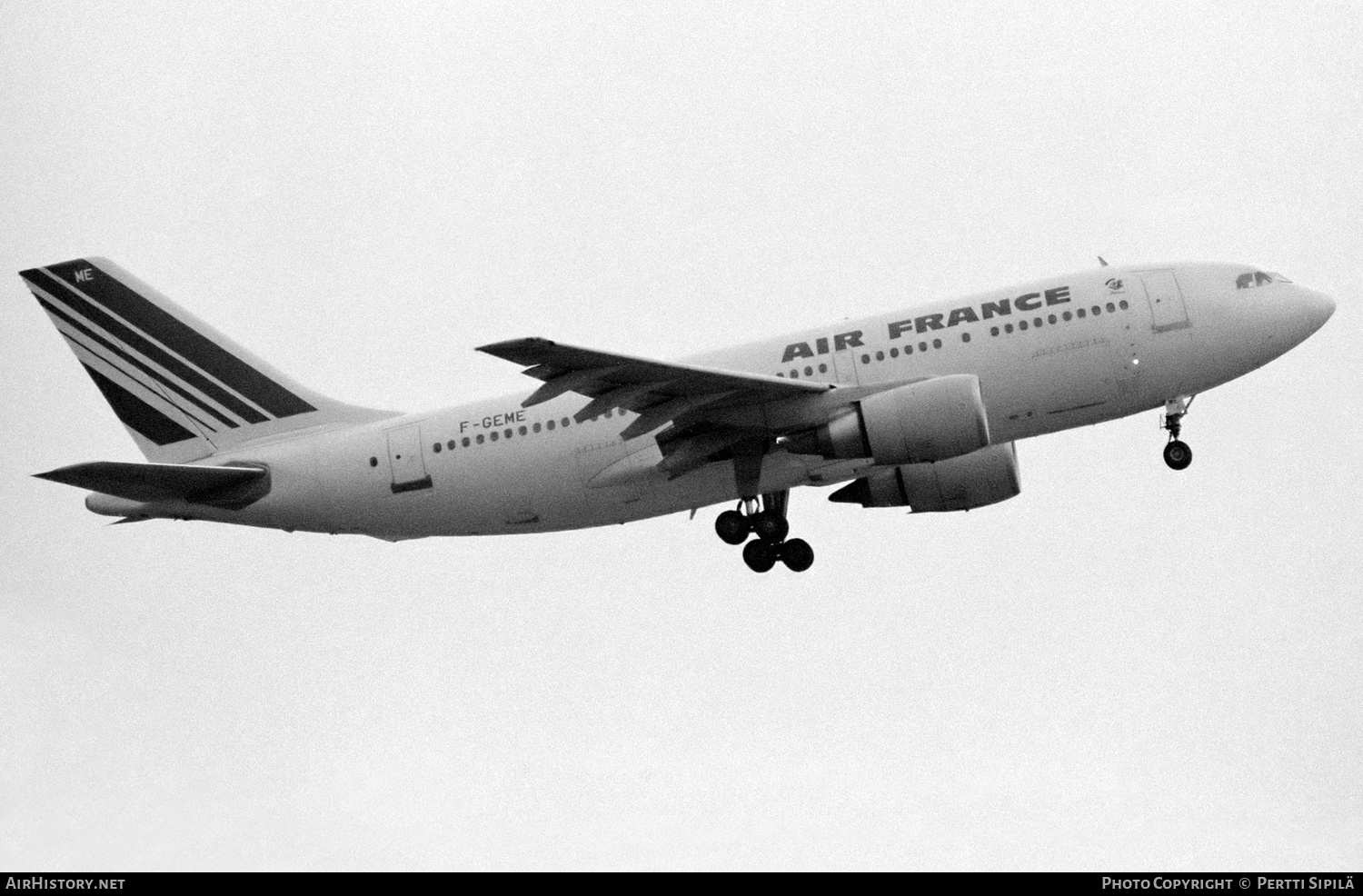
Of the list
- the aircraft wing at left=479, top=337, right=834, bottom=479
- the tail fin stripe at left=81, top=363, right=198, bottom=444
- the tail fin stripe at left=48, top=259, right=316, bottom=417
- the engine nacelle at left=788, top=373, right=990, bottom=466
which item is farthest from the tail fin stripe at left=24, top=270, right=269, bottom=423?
the engine nacelle at left=788, top=373, right=990, bottom=466

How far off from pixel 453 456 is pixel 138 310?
29.4 ft

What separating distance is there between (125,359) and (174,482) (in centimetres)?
480

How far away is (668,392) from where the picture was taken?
1527 inches

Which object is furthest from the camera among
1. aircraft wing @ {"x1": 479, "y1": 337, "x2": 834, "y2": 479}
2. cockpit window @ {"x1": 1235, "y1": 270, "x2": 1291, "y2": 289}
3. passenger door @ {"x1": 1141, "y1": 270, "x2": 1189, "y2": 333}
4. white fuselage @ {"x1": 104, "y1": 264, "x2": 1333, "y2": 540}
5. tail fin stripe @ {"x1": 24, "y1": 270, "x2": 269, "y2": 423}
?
tail fin stripe @ {"x1": 24, "y1": 270, "x2": 269, "y2": 423}

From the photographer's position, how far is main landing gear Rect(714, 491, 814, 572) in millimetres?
42969

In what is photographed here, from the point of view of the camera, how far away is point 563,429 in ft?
137

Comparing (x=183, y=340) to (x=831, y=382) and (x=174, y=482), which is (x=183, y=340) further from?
(x=831, y=382)

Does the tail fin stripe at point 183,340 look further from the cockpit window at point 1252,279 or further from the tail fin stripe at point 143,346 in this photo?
the cockpit window at point 1252,279

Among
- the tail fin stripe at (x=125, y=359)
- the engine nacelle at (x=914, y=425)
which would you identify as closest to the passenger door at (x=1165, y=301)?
the engine nacelle at (x=914, y=425)

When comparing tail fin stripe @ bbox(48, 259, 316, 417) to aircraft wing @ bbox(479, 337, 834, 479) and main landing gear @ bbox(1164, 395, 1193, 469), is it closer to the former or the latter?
aircraft wing @ bbox(479, 337, 834, 479)

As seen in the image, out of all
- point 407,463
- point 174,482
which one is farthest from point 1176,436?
point 174,482

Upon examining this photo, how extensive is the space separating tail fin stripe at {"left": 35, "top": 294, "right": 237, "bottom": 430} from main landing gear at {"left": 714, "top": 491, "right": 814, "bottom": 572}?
11.5 m

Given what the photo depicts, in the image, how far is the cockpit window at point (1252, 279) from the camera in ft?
133
